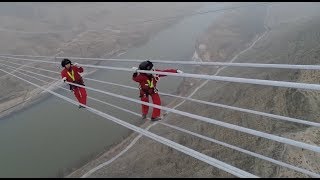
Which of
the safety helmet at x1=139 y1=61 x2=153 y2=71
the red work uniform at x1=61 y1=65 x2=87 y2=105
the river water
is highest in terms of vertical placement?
the safety helmet at x1=139 y1=61 x2=153 y2=71

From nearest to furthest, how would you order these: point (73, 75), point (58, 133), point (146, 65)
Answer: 1. point (146, 65)
2. point (73, 75)
3. point (58, 133)

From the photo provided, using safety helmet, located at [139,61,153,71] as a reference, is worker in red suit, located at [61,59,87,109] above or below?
below

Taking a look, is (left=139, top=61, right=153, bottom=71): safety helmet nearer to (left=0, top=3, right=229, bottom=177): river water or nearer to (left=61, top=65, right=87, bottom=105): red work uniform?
(left=61, top=65, right=87, bottom=105): red work uniform

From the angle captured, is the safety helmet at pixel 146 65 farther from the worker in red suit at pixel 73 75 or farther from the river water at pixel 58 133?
the river water at pixel 58 133

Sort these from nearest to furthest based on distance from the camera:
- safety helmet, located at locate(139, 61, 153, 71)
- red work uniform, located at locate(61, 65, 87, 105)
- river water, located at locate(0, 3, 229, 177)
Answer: safety helmet, located at locate(139, 61, 153, 71), red work uniform, located at locate(61, 65, 87, 105), river water, located at locate(0, 3, 229, 177)

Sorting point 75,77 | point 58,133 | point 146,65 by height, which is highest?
point 146,65

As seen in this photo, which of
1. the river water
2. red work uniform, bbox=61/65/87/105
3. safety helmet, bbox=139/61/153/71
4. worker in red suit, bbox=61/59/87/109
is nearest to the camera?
safety helmet, bbox=139/61/153/71

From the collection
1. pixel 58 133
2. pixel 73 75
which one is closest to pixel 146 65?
pixel 73 75

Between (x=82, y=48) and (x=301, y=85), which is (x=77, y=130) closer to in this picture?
(x=82, y=48)

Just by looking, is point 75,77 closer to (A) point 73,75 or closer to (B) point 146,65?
(A) point 73,75

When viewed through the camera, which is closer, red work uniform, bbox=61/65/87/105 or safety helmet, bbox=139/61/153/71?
safety helmet, bbox=139/61/153/71

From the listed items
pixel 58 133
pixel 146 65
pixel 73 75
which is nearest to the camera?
pixel 146 65

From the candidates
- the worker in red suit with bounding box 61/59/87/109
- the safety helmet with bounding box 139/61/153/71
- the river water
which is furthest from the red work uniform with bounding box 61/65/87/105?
the river water
